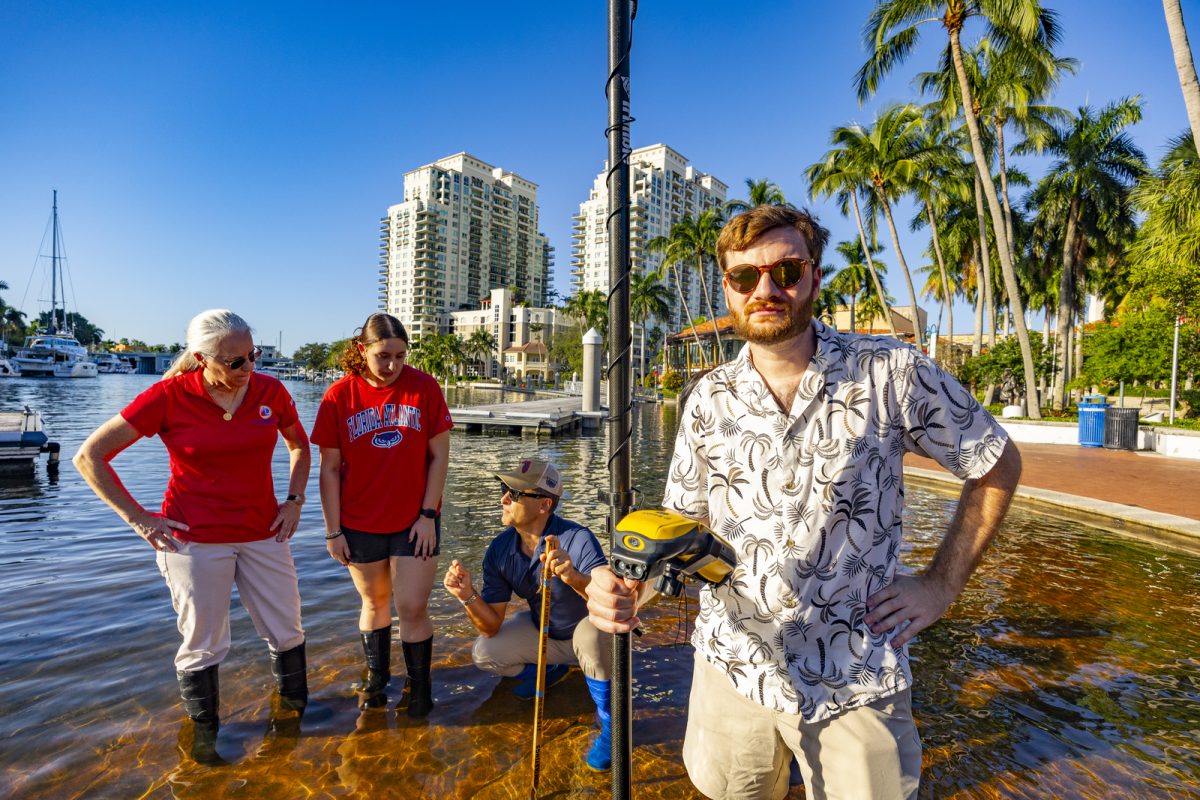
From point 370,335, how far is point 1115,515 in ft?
35.2

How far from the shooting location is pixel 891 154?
2864 centimetres

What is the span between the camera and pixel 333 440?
11.4 feet

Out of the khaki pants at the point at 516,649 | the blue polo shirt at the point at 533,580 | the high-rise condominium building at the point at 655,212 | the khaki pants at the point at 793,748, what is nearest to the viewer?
the khaki pants at the point at 793,748

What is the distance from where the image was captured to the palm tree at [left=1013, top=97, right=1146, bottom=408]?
1209 inches

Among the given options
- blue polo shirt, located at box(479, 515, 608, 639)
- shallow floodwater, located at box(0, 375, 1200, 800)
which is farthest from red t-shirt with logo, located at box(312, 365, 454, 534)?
shallow floodwater, located at box(0, 375, 1200, 800)

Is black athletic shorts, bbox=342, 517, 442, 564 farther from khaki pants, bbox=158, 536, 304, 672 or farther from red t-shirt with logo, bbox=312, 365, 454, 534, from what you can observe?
khaki pants, bbox=158, 536, 304, 672

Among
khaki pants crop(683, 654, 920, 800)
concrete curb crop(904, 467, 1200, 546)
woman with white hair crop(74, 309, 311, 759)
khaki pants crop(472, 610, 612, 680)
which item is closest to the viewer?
khaki pants crop(683, 654, 920, 800)

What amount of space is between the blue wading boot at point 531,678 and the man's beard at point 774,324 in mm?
2859

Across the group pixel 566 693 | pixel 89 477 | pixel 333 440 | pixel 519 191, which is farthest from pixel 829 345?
pixel 519 191

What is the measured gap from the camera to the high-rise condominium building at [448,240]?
131 m

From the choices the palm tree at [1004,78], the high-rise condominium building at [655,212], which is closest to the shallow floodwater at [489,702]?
the palm tree at [1004,78]

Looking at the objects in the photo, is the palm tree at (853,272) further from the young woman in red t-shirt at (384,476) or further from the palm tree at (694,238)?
the young woman in red t-shirt at (384,476)

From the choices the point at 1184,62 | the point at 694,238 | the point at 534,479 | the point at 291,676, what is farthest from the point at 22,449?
the point at 694,238

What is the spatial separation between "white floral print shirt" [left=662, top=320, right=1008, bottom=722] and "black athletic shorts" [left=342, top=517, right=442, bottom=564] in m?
2.19
